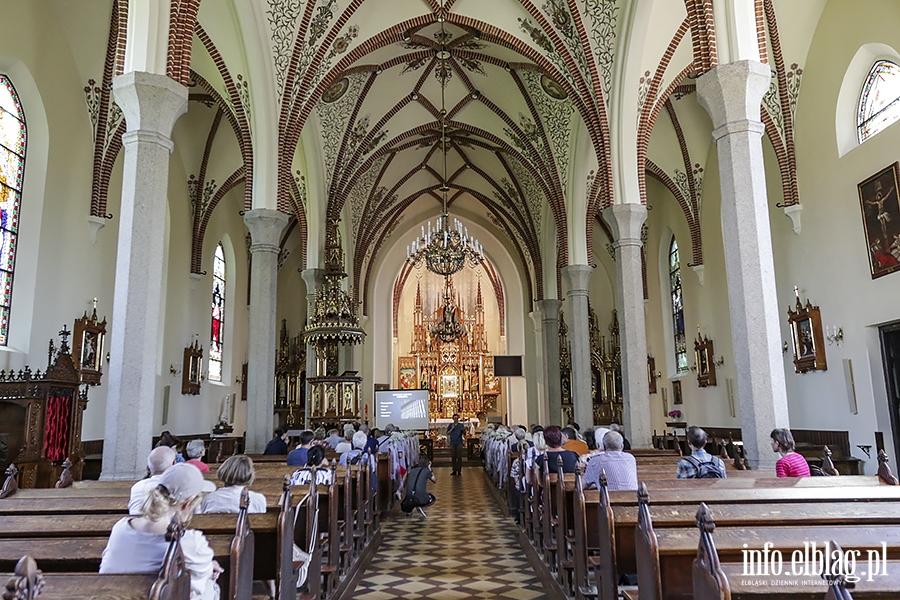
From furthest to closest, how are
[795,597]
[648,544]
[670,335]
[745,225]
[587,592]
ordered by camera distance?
[670,335], [745,225], [587,592], [648,544], [795,597]

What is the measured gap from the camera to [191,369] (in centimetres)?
1681

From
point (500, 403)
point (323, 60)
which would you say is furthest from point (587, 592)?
point (500, 403)

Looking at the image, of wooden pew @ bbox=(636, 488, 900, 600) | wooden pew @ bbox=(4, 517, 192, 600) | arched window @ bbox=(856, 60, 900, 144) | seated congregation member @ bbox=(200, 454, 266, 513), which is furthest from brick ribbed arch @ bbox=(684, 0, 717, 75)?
wooden pew @ bbox=(4, 517, 192, 600)

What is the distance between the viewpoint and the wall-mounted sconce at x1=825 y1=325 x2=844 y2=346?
11.9m

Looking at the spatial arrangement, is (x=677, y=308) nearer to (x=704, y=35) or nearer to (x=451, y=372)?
(x=451, y=372)

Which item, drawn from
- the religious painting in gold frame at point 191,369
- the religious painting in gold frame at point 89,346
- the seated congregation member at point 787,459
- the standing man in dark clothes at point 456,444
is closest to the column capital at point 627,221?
the seated congregation member at point 787,459

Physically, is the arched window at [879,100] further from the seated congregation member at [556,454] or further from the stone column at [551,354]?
the stone column at [551,354]

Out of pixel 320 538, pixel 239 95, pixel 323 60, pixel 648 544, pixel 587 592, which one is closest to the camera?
pixel 648 544

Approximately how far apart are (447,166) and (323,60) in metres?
10.5

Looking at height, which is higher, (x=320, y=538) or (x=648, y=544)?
(x=648, y=544)

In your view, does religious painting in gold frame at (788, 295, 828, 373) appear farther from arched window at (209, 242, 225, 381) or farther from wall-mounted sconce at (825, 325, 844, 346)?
arched window at (209, 242, 225, 381)

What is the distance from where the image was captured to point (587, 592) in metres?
5.06

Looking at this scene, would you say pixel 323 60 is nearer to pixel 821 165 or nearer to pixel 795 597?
pixel 821 165

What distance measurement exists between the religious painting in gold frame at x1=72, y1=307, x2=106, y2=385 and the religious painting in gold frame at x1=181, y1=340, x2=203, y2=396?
380 cm
